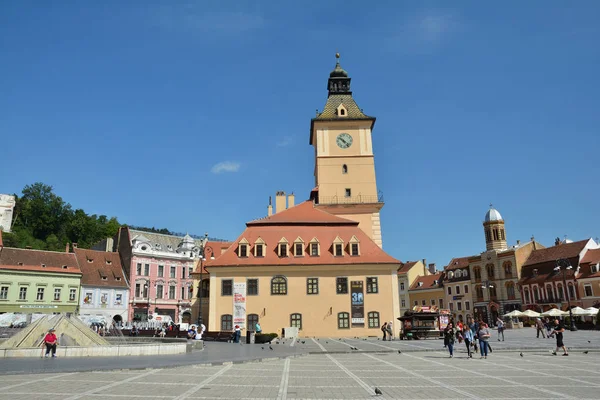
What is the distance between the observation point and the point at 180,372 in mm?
16000

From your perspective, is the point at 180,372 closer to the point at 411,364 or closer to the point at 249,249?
the point at 411,364

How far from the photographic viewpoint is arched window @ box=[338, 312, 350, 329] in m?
42.7

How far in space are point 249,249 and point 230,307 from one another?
18.7 ft

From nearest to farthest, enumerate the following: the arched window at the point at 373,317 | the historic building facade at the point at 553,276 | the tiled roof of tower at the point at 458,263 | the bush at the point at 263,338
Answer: the bush at the point at 263,338 → the arched window at the point at 373,317 → the historic building facade at the point at 553,276 → the tiled roof of tower at the point at 458,263

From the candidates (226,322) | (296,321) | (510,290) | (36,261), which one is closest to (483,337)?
(296,321)

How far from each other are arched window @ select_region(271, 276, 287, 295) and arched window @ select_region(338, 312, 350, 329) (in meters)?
5.51

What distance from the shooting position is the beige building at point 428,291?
8862 centimetres

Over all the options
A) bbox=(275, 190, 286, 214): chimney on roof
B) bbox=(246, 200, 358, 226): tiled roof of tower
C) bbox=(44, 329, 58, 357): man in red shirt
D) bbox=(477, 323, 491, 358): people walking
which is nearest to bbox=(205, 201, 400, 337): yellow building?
bbox=(246, 200, 358, 226): tiled roof of tower

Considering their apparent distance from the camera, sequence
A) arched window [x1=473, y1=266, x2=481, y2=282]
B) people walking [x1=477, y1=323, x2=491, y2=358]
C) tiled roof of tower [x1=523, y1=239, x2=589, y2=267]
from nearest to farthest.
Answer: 1. people walking [x1=477, y1=323, x2=491, y2=358]
2. tiled roof of tower [x1=523, y1=239, x2=589, y2=267]
3. arched window [x1=473, y1=266, x2=481, y2=282]

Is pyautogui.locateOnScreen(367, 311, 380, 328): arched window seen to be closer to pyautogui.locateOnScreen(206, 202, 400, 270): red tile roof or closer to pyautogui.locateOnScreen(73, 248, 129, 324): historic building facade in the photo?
pyautogui.locateOnScreen(206, 202, 400, 270): red tile roof

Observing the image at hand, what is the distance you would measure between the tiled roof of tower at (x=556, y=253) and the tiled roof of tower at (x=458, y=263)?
12.5 meters

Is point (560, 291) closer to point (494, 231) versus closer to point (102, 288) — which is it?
point (494, 231)

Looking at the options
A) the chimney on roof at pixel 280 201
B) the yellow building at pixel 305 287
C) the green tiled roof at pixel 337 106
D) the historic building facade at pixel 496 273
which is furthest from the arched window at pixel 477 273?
the yellow building at pixel 305 287

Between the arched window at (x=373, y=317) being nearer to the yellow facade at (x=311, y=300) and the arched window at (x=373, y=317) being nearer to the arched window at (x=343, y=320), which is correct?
the yellow facade at (x=311, y=300)
